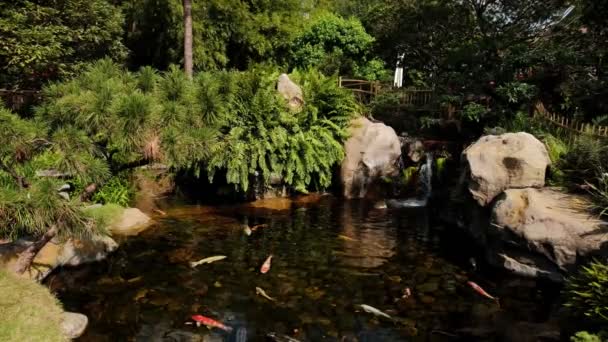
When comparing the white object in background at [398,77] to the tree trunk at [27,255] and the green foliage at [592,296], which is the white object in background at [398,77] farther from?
the tree trunk at [27,255]

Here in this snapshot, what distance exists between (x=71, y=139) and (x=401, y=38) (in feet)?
54.6

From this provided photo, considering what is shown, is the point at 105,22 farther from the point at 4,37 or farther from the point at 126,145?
the point at 126,145

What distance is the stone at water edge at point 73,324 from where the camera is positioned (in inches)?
244

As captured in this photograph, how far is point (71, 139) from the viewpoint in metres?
6.48

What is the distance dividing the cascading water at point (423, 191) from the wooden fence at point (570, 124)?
11.0ft

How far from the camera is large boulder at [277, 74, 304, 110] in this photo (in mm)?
14406

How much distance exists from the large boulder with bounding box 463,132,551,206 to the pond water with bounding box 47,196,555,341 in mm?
1342

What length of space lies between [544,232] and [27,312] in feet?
26.0

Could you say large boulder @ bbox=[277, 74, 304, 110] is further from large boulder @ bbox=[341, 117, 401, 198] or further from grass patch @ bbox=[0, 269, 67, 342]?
grass patch @ bbox=[0, 269, 67, 342]

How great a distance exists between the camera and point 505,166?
10.3 m

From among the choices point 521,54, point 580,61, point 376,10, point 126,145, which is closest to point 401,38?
point 376,10

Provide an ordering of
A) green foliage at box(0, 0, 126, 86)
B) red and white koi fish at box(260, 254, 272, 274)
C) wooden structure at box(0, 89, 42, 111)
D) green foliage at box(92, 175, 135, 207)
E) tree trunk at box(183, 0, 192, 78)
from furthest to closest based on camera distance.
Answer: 1. tree trunk at box(183, 0, 192, 78)
2. wooden structure at box(0, 89, 42, 111)
3. green foliage at box(0, 0, 126, 86)
4. green foliage at box(92, 175, 135, 207)
5. red and white koi fish at box(260, 254, 272, 274)

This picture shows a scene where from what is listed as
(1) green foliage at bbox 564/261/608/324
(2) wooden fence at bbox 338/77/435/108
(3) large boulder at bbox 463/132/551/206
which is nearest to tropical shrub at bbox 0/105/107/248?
(1) green foliage at bbox 564/261/608/324

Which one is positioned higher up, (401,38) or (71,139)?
(401,38)
